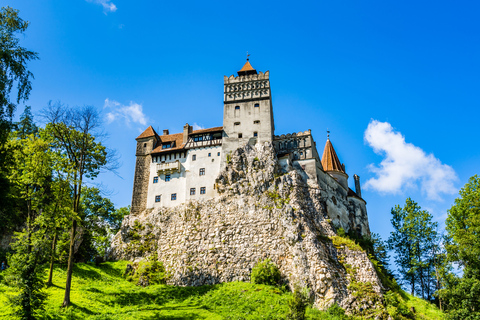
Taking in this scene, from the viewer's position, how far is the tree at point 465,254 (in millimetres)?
36594

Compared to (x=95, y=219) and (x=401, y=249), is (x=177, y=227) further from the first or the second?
(x=401, y=249)

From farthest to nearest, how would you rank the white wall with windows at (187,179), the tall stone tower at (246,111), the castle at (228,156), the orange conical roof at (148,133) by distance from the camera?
the orange conical roof at (148,133) < the tall stone tower at (246,111) < the castle at (228,156) < the white wall with windows at (187,179)

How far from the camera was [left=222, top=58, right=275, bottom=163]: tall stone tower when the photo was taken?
57.1 meters

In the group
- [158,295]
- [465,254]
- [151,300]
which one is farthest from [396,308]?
[151,300]

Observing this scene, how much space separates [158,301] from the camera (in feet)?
133

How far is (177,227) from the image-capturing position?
52.1 m

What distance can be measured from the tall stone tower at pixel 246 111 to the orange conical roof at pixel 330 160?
8.73 m

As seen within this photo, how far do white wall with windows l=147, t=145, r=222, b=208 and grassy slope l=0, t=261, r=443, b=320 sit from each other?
41.9ft

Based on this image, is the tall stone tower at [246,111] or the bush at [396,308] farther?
the tall stone tower at [246,111]

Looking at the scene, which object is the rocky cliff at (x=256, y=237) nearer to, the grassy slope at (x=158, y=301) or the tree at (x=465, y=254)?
the grassy slope at (x=158, y=301)

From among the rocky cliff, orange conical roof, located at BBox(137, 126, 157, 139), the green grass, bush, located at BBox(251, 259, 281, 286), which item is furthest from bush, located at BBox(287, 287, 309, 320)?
orange conical roof, located at BBox(137, 126, 157, 139)

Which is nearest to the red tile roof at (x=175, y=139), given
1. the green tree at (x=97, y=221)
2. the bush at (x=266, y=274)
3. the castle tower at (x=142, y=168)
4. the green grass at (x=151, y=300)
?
the castle tower at (x=142, y=168)

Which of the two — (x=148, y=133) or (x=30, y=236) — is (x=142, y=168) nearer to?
(x=148, y=133)

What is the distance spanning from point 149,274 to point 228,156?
60.5ft
